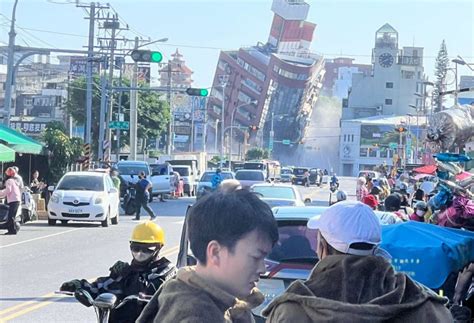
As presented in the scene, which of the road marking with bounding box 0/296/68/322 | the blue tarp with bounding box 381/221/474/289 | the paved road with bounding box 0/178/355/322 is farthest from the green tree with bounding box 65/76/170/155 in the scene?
the blue tarp with bounding box 381/221/474/289

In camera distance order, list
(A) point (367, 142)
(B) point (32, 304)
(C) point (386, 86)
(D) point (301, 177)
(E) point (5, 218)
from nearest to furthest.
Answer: (B) point (32, 304) < (E) point (5, 218) < (D) point (301, 177) < (A) point (367, 142) < (C) point (386, 86)

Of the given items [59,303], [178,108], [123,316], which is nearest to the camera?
[123,316]

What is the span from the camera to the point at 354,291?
136 inches

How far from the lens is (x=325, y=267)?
11.7 ft

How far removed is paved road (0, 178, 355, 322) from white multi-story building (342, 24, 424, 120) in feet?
388

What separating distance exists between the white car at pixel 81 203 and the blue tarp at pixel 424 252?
22.4 meters

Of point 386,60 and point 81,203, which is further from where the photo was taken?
point 386,60

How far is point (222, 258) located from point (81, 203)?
83.3 feet

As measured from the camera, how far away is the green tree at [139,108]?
73.2 metres

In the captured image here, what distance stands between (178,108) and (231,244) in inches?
5999

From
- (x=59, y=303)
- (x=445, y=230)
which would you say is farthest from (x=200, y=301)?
(x=59, y=303)

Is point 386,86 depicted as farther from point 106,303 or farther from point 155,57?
point 106,303

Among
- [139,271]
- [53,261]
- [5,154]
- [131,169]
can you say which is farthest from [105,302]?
[131,169]

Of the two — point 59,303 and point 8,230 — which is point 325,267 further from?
point 8,230
